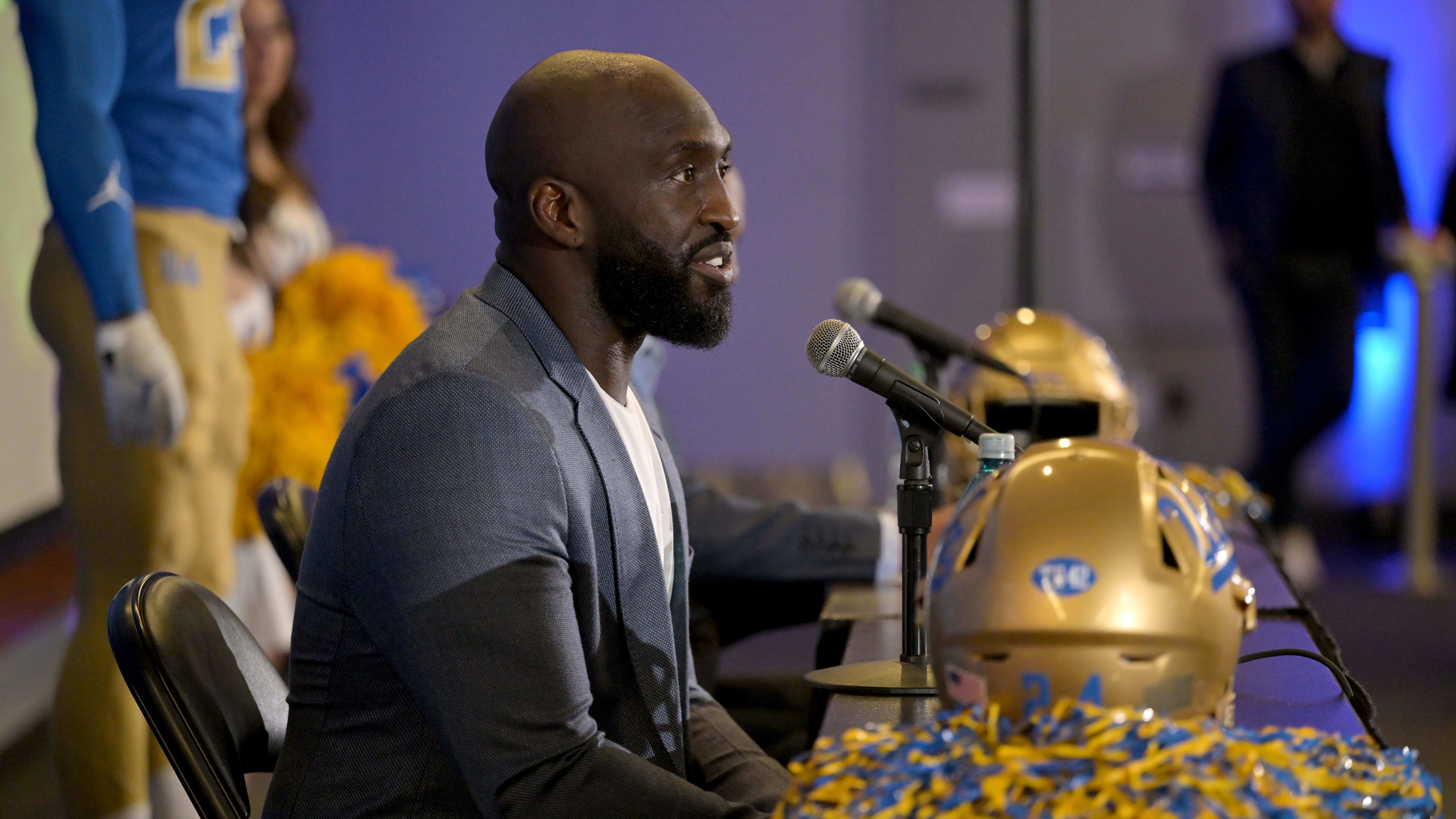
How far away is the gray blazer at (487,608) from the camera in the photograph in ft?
3.86

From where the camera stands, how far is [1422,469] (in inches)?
202

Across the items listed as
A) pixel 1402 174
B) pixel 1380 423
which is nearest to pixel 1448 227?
pixel 1402 174

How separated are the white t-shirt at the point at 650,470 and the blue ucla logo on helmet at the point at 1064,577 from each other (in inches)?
24.4

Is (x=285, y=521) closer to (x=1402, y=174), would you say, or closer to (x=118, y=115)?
(x=118, y=115)

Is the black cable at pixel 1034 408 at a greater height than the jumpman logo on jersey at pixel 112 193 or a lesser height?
lesser

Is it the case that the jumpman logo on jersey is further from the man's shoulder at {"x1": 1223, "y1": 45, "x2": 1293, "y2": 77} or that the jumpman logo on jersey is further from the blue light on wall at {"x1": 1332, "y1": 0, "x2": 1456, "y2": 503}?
the blue light on wall at {"x1": 1332, "y1": 0, "x2": 1456, "y2": 503}

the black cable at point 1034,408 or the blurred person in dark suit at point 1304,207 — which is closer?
the black cable at point 1034,408

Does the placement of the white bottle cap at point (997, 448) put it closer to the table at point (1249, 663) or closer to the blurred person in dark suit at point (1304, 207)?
the table at point (1249, 663)

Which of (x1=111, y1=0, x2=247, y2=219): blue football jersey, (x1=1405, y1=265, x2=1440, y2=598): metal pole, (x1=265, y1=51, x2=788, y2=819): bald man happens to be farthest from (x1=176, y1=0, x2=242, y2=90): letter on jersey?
(x1=1405, y1=265, x2=1440, y2=598): metal pole

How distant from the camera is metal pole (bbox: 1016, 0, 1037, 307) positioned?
166 inches

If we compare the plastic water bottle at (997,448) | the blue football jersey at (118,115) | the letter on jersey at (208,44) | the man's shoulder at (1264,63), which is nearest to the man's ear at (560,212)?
the plastic water bottle at (997,448)

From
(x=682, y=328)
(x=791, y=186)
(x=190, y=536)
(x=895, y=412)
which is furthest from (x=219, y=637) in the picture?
(x=791, y=186)

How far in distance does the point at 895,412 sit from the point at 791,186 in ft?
13.8

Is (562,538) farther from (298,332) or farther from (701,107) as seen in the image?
(298,332)
